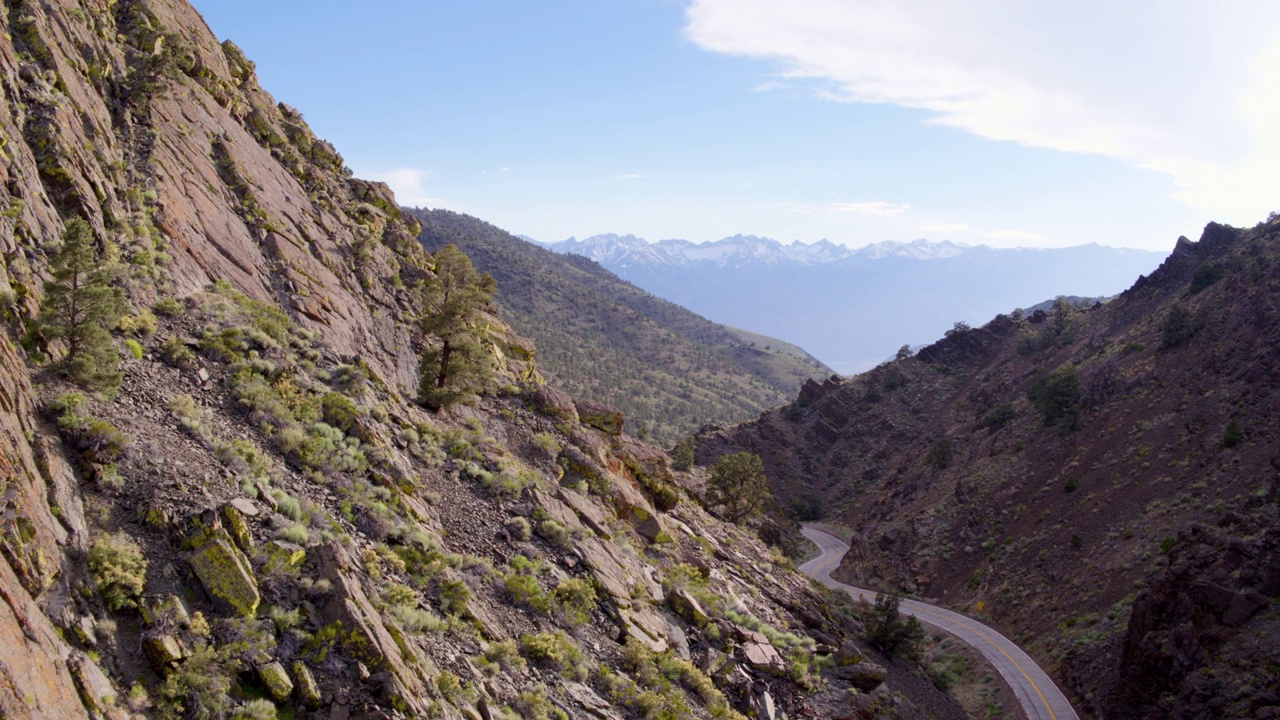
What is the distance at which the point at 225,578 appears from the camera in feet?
35.8

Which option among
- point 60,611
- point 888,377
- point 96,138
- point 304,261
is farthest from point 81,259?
point 888,377

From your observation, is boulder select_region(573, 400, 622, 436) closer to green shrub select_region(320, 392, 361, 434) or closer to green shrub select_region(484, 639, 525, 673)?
green shrub select_region(320, 392, 361, 434)

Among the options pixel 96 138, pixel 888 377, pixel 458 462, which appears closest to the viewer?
pixel 96 138

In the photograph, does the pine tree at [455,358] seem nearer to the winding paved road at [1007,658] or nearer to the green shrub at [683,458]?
the winding paved road at [1007,658]

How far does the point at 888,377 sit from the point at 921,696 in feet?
218

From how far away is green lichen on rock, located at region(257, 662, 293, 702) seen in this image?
1026cm

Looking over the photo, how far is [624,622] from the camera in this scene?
62.1 ft

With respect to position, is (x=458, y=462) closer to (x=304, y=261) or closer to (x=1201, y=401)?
(x=304, y=261)

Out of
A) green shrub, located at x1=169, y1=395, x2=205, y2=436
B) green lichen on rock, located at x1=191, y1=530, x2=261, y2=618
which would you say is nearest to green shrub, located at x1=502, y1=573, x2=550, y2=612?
green lichen on rock, located at x1=191, y1=530, x2=261, y2=618

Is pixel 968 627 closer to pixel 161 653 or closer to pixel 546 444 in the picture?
pixel 546 444

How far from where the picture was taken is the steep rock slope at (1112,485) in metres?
27.7

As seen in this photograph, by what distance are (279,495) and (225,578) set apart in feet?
10.4

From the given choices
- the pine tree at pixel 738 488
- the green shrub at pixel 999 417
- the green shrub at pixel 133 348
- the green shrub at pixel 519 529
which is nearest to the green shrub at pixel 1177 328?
the green shrub at pixel 999 417

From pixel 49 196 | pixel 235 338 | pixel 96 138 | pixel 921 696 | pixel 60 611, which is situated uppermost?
pixel 96 138
